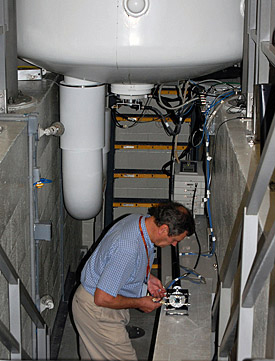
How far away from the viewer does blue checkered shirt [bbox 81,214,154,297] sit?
3061 mm

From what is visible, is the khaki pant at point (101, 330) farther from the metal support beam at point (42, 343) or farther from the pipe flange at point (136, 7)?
the pipe flange at point (136, 7)

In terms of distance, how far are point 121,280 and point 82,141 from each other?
1.10 m

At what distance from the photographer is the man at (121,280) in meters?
3.09

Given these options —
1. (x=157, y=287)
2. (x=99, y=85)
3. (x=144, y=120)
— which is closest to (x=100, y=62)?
(x=99, y=85)

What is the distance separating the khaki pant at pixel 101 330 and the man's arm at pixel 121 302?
21 centimetres

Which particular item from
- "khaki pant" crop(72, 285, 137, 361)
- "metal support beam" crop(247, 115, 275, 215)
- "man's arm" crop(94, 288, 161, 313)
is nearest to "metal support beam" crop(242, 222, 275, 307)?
"metal support beam" crop(247, 115, 275, 215)

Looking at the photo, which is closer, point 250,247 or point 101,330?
point 250,247

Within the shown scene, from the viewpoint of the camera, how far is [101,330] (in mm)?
3416

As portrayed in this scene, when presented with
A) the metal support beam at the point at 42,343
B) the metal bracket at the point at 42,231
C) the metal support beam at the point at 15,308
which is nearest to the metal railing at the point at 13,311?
the metal support beam at the point at 15,308

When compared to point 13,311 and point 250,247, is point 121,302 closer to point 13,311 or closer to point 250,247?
point 13,311

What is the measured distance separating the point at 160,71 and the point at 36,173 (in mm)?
876

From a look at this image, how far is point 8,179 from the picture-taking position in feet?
9.05

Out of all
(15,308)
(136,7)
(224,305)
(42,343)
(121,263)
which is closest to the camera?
(15,308)

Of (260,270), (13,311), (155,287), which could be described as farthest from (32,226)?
(260,270)
